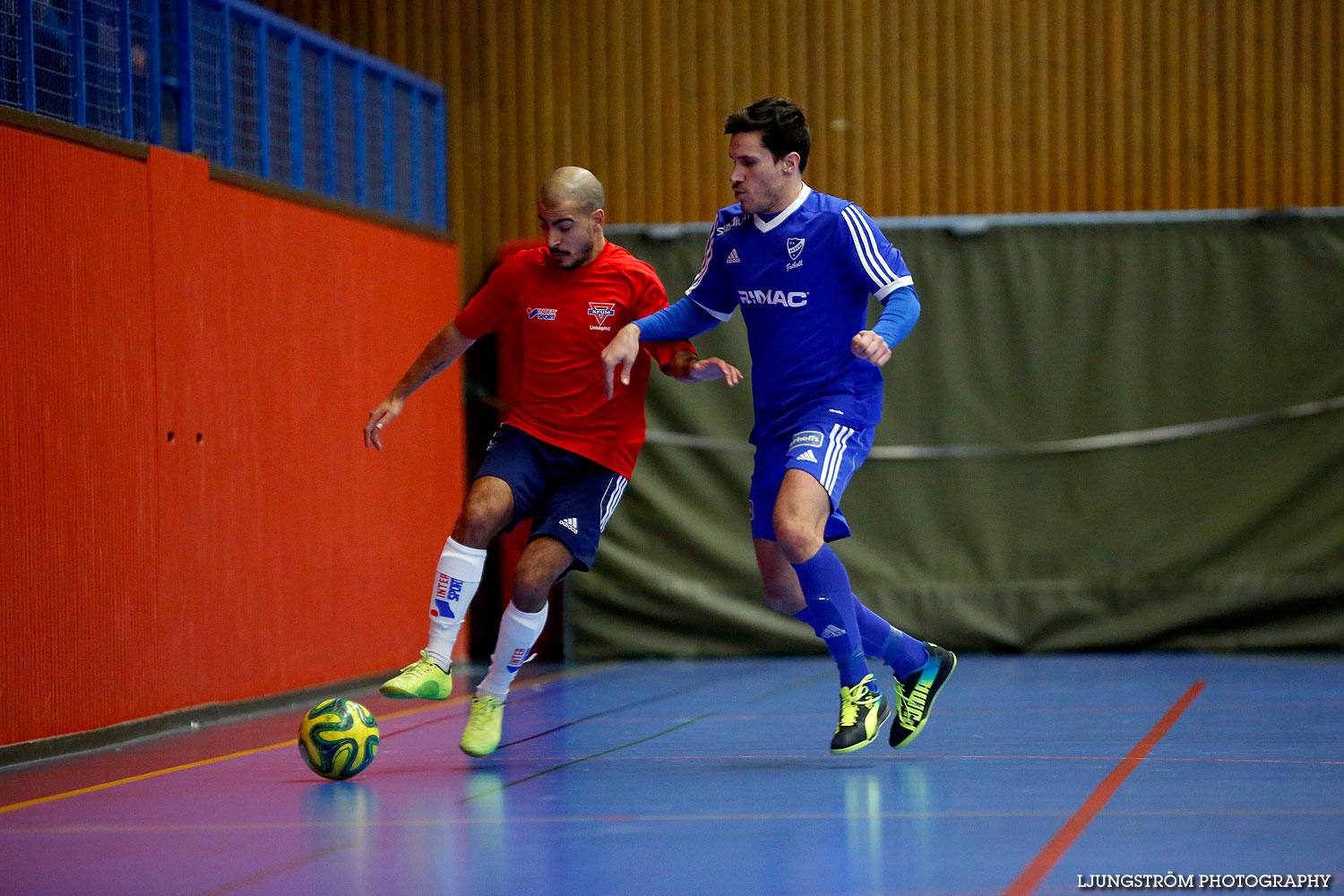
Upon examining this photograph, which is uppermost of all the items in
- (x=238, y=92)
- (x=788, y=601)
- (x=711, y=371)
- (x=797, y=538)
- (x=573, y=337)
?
(x=238, y=92)

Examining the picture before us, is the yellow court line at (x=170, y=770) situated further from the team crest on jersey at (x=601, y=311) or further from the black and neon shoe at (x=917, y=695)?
the black and neon shoe at (x=917, y=695)

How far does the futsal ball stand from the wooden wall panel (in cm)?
573

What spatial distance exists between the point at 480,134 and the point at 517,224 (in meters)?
0.66

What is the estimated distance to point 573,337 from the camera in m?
5.72

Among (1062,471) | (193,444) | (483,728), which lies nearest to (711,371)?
(483,728)

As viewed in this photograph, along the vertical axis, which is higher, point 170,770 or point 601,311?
point 601,311

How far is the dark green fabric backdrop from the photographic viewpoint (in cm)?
959

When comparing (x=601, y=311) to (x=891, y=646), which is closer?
(x=891, y=646)

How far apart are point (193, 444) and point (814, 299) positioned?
10.4 ft

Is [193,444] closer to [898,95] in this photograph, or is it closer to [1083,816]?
[1083,816]

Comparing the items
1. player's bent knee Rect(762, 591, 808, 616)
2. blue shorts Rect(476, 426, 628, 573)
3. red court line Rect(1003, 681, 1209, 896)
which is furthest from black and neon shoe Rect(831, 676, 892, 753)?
blue shorts Rect(476, 426, 628, 573)

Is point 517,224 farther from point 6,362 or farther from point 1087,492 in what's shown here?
point 6,362

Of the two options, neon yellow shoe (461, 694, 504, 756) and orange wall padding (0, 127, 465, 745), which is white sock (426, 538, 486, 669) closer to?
neon yellow shoe (461, 694, 504, 756)

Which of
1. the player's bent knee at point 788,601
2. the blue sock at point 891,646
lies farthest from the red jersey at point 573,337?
the blue sock at point 891,646
